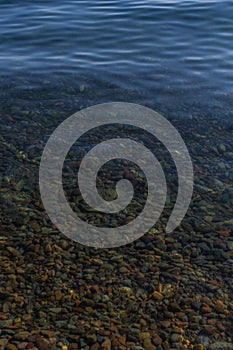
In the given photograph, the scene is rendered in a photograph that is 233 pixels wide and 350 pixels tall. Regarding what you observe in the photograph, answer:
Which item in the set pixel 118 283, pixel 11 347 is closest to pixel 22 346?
pixel 11 347

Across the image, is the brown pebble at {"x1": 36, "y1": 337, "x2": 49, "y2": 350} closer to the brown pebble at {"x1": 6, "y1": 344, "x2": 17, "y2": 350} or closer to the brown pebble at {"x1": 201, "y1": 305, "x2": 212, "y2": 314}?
the brown pebble at {"x1": 6, "y1": 344, "x2": 17, "y2": 350}

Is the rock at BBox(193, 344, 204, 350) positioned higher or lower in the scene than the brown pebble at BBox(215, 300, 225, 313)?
lower

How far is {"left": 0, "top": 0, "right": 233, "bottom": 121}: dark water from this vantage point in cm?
1276

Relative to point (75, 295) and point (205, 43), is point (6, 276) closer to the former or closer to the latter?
point (75, 295)

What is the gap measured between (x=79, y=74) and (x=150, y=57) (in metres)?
2.66

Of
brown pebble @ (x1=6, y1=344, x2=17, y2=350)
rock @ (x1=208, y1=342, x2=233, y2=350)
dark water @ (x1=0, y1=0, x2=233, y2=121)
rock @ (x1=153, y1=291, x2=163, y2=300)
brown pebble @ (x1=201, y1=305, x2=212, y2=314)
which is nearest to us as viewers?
brown pebble @ (x1=6, y1=344, x2=17, y2=350)

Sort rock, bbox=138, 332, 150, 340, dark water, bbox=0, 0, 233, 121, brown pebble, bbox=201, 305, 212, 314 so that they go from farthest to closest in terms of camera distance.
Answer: dark water, bbox=0, 0, 233, 121, brown pebble, bbox=201, 305, 212, 314, rock, bbox=138, 332, 150, 340

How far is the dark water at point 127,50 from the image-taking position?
41.9 feet

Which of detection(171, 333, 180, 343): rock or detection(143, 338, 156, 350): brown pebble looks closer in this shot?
detection(143, 338, 156, 350): brown pebble

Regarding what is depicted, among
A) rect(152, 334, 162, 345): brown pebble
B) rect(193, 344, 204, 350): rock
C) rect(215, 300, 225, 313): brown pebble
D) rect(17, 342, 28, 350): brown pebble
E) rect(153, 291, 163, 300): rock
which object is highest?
rect(17, 342, 28, 350): brown pebble

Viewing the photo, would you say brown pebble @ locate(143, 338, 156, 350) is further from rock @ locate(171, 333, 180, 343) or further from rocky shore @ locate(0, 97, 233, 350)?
rock @ locate(171, 333, 180, 343)

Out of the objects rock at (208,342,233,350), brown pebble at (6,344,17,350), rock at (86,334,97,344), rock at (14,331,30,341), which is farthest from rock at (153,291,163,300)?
brown pebble at (6,344,17,350)

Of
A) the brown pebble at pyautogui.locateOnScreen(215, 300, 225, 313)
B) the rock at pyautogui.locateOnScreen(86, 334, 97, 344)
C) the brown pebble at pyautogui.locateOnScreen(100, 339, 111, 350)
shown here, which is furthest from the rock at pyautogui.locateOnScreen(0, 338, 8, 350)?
the brown pebble at pyautogui.locateOnScreen(215, 300, 225, 313)

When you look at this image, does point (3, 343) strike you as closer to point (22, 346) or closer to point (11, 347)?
point (11, 347)
